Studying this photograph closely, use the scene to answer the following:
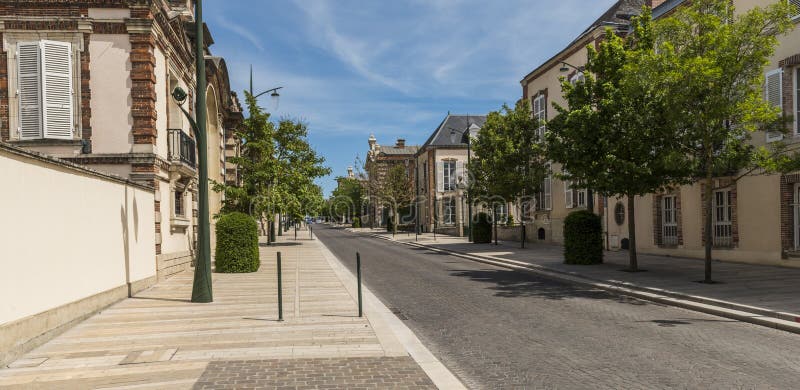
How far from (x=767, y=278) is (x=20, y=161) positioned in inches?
595

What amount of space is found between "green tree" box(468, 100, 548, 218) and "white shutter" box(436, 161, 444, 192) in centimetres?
2456

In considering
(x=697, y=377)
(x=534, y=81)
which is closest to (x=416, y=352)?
(x=697, y=377)

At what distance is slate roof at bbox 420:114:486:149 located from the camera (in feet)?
178

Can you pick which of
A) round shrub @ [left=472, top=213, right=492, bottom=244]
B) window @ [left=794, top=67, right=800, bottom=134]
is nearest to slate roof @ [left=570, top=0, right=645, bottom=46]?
window @ [left=794, top=67, right=800, bottom=134]

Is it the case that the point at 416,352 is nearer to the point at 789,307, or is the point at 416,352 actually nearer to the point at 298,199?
the point at 789,307

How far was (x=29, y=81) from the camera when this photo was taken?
43.8 feet

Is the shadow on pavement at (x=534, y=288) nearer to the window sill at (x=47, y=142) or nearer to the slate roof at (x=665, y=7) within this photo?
the window sill at (x=47, y=142)

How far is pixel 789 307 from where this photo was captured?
9383 mm

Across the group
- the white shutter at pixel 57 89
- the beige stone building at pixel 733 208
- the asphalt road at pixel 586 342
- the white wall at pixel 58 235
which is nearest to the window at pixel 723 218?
the beige stone building at pixel 733 208

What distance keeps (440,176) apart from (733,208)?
3668 centimetres

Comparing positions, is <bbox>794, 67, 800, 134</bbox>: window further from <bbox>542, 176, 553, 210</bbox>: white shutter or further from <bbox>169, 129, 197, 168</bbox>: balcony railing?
<bbox>169, 129, 197, 168</bbox>: balcony railing

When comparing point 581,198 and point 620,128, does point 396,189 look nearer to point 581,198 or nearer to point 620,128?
point 581,198

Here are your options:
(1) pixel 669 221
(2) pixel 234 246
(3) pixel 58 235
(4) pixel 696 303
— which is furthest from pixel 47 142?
(1) pixel 669 221

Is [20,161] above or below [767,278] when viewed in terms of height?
above
